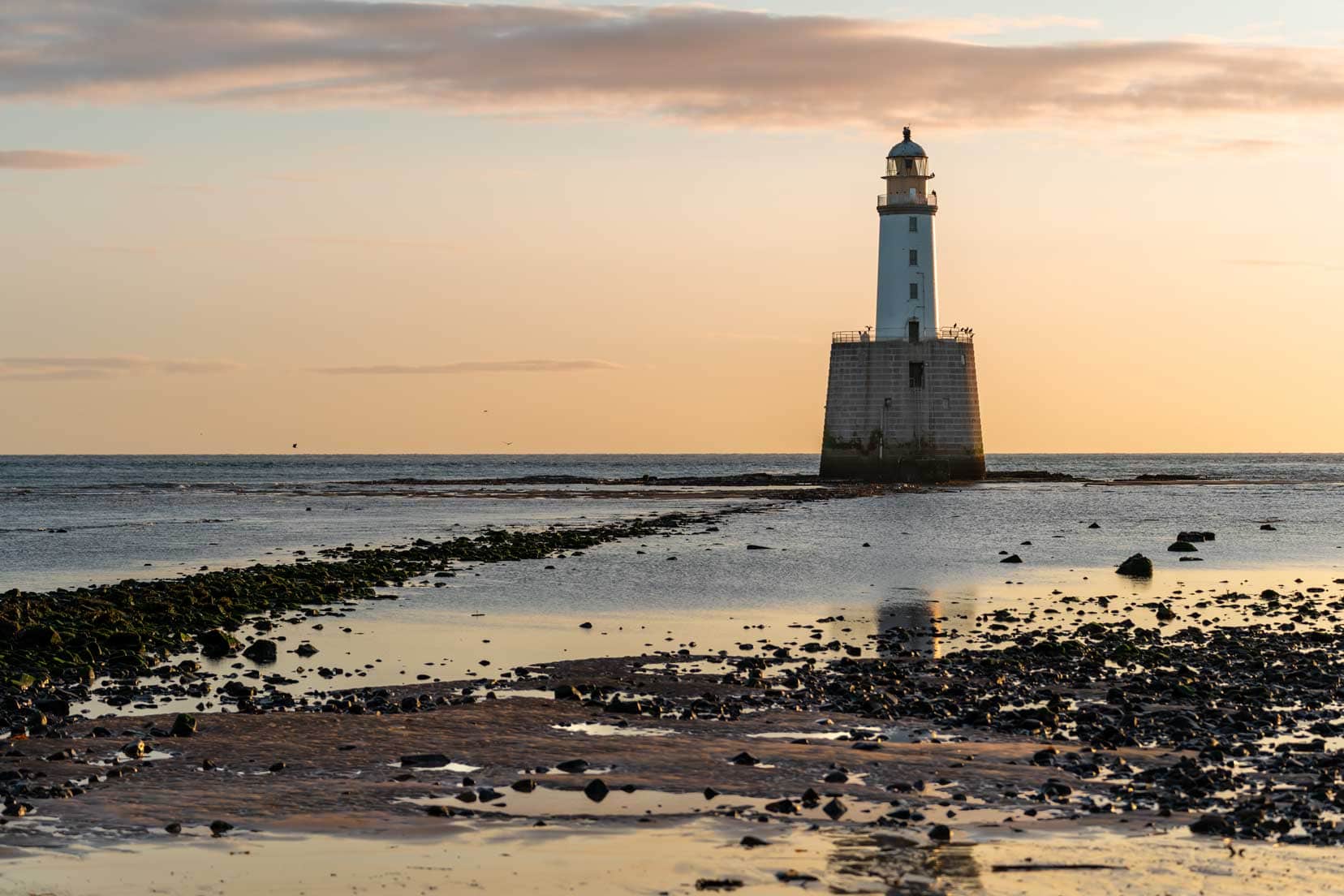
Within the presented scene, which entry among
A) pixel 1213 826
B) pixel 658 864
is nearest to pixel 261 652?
pixel 658 864

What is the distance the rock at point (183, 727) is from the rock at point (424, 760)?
2.43m

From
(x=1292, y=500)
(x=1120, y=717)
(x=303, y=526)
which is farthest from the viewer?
(x=1292, y=500)

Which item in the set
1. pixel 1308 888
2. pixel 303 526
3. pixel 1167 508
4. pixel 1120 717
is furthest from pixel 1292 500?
pixel 1308 888

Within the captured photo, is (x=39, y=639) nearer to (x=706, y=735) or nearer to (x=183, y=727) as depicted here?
(x=183, y=727)

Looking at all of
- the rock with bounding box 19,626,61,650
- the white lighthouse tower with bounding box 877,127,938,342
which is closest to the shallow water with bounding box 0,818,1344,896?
the rock with bounding box 19,626,61,650

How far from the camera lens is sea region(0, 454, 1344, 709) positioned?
77.0 feet

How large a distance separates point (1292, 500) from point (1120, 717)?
211ft

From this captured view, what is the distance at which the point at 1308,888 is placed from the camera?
31.7ft

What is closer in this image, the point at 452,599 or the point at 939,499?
the point at 452,599

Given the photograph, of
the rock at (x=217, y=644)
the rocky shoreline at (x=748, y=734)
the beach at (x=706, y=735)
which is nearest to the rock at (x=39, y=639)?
the rocky shoreline at (x=748, y=734)

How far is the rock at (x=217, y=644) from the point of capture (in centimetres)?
2098

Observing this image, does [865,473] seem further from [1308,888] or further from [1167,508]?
[1308,888]

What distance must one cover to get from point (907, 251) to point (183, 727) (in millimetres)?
67334

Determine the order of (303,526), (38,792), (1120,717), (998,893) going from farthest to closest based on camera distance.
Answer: (303,526), (1120,717), (38,792), (998,893)
